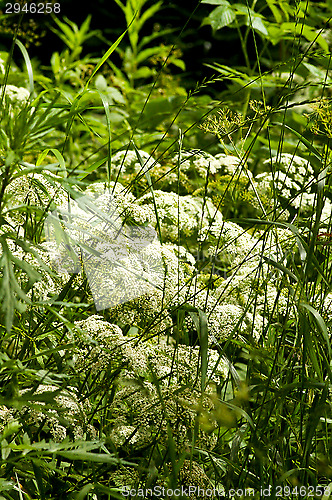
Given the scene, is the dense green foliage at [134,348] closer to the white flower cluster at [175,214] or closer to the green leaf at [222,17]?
the white flower cluster at [175,214]

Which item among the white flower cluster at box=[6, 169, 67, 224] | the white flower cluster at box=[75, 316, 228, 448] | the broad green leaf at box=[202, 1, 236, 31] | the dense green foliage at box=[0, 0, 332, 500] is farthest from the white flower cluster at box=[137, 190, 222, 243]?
the broad green leaf at box=[202, 1, 236, 31]

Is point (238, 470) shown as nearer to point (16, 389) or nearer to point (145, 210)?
point (16, 389)

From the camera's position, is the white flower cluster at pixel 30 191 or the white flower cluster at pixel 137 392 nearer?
the white flower cluster at pixel 137 392

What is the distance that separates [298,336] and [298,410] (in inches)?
8.4

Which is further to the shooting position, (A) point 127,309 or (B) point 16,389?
(A) point 127,309

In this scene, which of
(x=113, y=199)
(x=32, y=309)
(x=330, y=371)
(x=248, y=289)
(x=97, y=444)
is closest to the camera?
(x=97, y=444)

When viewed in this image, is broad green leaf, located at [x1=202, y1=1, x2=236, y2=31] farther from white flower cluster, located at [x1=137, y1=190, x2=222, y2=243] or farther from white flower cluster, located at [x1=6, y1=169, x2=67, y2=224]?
white flower cluster, located at [x1=6, y1=169, x2=67, y2=224]

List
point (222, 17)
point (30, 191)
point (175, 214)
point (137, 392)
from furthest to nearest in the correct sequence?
point (222, 17) → point (175, 214) → point (30, 191) → point (137, 392)

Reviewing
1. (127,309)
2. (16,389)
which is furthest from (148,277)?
(16,389)

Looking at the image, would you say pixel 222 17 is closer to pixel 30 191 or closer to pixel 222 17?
pixel 222 17

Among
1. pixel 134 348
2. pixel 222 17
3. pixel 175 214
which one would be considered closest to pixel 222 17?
pixel 222 17

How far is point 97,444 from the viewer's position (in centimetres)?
66

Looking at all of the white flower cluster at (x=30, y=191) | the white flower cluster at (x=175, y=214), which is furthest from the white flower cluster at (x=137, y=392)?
the white flower cluster at (x=175, y=214)

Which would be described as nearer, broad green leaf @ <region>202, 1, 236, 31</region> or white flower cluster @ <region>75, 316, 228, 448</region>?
white flower cluster @ <region>75, 316, 228, 448</region>
